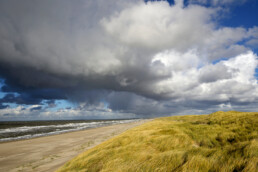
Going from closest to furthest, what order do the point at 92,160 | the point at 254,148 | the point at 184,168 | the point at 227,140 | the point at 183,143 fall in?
the point at 184,168 → the point at 254,148 → the point at 92,160 → the point at 183,143 → the point at 227,140

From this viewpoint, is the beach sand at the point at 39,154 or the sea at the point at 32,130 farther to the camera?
the sea at the point at 32,130

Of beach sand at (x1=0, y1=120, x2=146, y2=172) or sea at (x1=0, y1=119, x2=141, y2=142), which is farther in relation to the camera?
sea at (x1=0, y1=119, x2=141, y2=142)

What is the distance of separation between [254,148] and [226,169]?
6.88 feet

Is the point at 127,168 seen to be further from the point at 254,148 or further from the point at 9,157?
the point at 9,157

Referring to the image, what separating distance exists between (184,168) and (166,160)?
94 centimetres

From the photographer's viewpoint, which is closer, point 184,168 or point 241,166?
point 241,166

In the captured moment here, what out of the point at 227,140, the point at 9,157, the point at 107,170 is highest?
the point at 107,170

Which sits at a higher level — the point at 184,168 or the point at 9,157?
the point at 184,168

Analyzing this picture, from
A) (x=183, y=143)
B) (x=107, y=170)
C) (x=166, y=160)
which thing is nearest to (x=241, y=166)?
(x=166, y=160)

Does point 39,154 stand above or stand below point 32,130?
above

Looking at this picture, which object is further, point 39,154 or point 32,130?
point 32,130

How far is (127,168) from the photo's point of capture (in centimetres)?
496

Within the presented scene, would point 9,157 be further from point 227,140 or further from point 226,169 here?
point 227,140

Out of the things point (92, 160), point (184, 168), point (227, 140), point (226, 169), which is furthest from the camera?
point (227, 140)
